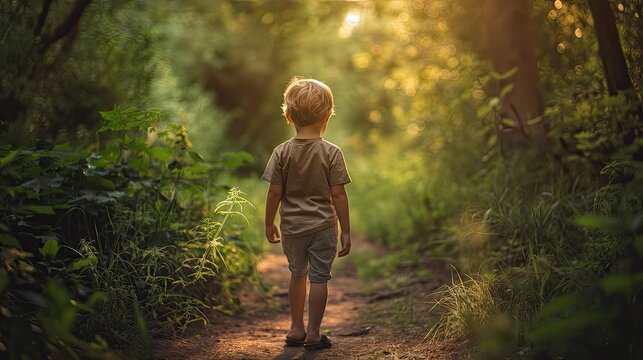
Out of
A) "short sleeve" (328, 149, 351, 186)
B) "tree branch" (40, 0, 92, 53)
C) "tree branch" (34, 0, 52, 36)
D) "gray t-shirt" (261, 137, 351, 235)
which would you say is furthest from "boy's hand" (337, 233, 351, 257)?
"tree branch" (34, 0, 52, 36)

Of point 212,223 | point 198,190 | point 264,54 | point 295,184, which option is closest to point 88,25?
point 198,190

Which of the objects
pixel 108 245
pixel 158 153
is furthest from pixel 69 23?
pixel 108 245

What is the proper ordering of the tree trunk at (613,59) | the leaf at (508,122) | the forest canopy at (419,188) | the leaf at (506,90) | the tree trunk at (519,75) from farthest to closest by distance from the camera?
the tree trunk at (519,75), the leaf at (508,122), the leaf at (506,90), the tree trunk at (613,59), the forest canopy at (419,188)

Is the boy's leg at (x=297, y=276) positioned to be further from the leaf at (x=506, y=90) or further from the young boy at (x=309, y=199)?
the leaf at (x=506, y=90)

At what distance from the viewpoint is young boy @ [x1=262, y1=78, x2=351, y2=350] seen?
379 cm

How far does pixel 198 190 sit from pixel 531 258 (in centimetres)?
240

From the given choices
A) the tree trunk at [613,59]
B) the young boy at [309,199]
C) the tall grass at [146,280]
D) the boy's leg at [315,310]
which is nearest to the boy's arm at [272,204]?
the young boy at [309,199]

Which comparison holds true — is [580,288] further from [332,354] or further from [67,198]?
[67,198]

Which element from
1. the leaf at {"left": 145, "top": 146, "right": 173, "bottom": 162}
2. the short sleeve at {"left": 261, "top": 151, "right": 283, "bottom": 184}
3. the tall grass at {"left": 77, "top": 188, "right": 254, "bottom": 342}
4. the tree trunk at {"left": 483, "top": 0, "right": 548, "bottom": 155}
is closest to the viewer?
the tall grass at {"left": 77, "top": 188, "right": 254, "bottom": 342}

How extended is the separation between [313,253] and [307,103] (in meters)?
0.96

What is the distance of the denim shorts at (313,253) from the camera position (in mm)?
3789

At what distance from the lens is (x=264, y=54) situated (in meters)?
13.7

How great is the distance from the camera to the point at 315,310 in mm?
3750

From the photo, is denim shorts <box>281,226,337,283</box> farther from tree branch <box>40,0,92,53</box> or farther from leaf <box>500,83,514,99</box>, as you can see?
tree branch <box>40,0,92,53</box>
